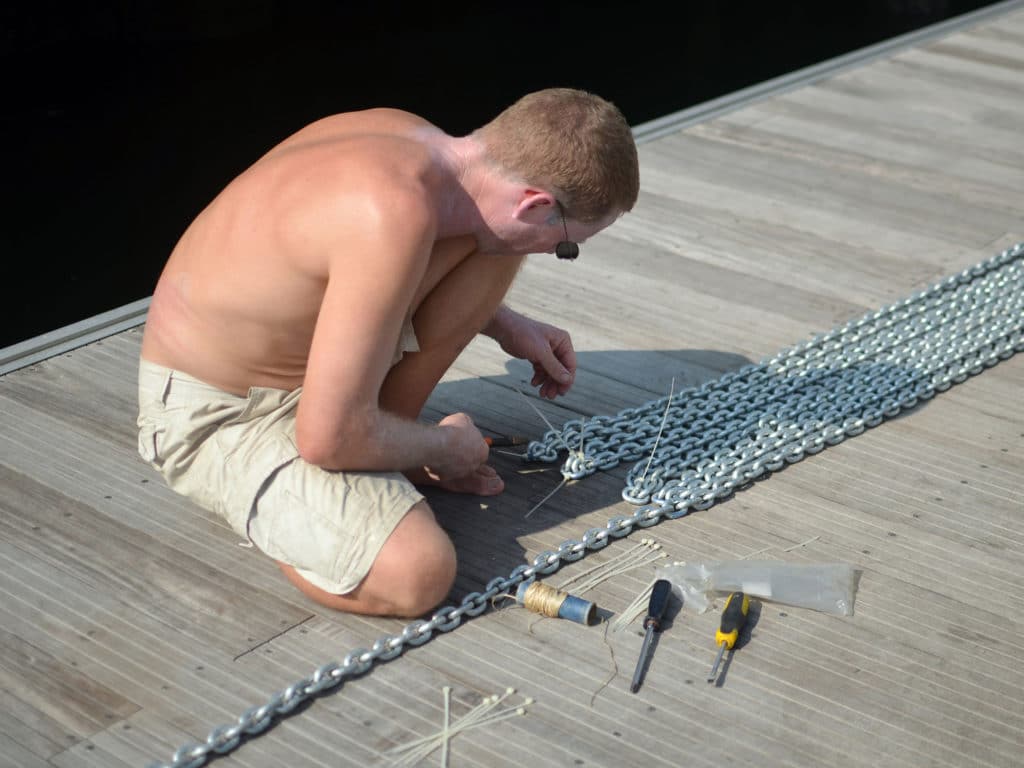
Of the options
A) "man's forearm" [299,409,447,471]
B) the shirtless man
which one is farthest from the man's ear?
"man's forearm" [299,409,447,471]

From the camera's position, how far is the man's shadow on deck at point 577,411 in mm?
2795

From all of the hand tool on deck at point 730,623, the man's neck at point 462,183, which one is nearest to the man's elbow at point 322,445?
the man's neck at point 462,183

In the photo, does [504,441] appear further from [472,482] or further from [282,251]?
[282,251]

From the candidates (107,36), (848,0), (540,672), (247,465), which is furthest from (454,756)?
(848,0)

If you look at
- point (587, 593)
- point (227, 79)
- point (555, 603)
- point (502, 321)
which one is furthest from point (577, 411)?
point (227, 79)

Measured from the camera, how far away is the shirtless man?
232cm

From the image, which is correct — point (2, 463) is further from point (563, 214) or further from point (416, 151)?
point (563, 214)

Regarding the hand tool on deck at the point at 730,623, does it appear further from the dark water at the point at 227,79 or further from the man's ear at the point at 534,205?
the dark water at the point at 227,79

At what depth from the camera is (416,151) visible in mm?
2422

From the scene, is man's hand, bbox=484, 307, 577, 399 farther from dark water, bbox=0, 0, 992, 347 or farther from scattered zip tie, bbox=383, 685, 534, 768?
dark water, bbox=0, 0, 992, 347

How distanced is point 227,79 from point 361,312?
7601 mm

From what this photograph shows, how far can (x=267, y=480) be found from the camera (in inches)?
98.6

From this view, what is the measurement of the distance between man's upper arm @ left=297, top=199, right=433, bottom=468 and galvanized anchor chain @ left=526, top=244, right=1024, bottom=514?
0.82 meters

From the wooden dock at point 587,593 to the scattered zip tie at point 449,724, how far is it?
0.02 metres
